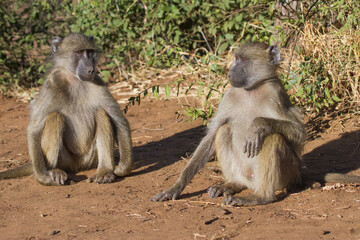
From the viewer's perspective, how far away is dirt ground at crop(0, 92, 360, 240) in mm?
3566

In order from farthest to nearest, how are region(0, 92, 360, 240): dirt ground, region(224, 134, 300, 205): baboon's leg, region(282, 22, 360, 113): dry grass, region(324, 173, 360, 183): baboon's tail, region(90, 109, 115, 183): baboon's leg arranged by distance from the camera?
region(282, 22, 360, 113): dry grass, region(90, 109, 115, 183): baboon's leg, region(324, 173, 360, 183): baboon's tail, region(224, 134, 300, 205): baboon's leg, region(0, 92, 360, 240): dirt ground

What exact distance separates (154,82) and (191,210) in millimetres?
4842

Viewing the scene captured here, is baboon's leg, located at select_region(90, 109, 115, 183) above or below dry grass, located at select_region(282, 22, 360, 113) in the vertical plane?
below

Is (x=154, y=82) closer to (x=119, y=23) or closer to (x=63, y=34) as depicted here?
(x=119, y=23)

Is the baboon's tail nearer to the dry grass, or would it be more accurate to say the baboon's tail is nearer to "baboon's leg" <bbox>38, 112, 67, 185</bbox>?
the dry grass

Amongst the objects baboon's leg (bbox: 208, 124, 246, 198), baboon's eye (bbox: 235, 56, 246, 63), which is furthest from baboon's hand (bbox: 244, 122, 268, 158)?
baboon's eye (bbox: 235, 56, 246, 63)

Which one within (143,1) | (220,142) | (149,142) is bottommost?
(149,142)

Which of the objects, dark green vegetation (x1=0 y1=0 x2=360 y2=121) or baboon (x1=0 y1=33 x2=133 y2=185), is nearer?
baboon (x1=0 y1=33 x2=133 y2=185)

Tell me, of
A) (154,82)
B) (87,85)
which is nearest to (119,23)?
(154,82)

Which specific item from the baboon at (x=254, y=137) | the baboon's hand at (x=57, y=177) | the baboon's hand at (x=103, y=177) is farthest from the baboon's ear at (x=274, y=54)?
the baboon's hand at (x=57, y=177)

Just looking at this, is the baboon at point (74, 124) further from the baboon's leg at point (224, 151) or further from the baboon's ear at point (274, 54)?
the baboon's ear at point (274, 54)

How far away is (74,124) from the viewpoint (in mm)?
5176

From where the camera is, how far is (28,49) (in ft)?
29.9

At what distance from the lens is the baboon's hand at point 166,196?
4.27m
